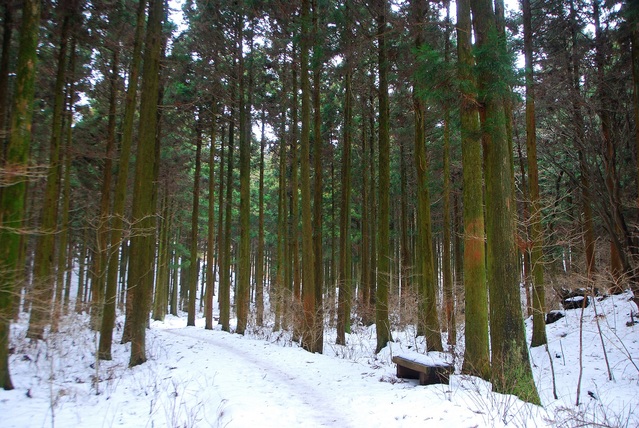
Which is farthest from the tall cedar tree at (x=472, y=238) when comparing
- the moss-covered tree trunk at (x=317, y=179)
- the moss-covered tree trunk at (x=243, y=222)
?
the moss-covered tree trunk at (x=243, y=222)

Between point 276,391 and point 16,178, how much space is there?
5.57 meters

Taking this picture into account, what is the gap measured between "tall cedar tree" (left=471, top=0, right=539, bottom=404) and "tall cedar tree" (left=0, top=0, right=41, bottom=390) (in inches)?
298

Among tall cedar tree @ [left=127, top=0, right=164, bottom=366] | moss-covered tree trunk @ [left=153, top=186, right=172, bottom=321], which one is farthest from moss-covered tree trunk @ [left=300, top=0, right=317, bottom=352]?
moss-covered tree trunk @ [left=153, top=186, right=172, bottom=321]

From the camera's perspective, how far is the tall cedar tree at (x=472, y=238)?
7.19m

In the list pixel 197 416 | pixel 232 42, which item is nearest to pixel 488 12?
pixel 197 416

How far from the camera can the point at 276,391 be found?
22.7ft

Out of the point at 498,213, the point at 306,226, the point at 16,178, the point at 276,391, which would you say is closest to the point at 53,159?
the point at 16,178

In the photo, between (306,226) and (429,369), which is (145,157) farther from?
(429,369)

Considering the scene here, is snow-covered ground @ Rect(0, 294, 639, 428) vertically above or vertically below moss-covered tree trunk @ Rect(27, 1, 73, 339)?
below

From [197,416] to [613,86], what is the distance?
14277 mm

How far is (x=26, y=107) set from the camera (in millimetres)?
6660

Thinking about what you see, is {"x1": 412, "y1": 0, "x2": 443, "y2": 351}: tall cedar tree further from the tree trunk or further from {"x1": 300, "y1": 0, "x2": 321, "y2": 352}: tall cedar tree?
the tree trunk

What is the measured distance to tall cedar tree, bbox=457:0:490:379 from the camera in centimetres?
719

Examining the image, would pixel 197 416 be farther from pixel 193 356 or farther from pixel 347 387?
pixel 193 356
